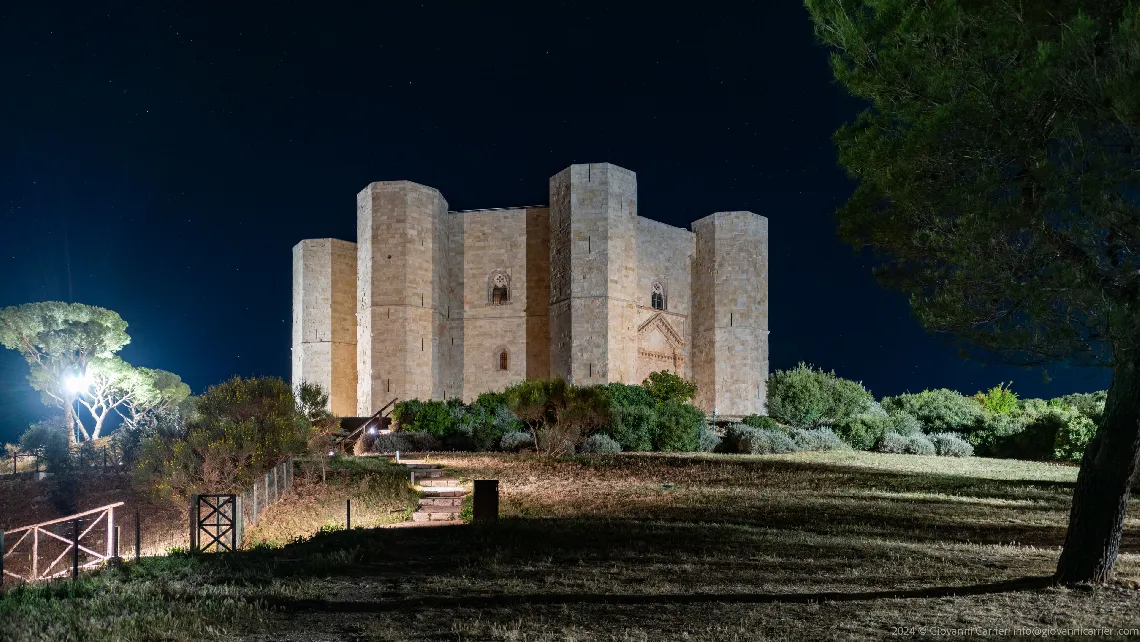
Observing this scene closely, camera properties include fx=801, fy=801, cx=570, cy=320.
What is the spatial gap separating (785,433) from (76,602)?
54.4ft

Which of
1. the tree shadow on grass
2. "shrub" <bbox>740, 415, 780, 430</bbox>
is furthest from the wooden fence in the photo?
"shrub" <bbox>740, 415, 780, 430</bbox>

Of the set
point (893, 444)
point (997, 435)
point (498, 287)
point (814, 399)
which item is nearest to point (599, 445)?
point (893, 444)

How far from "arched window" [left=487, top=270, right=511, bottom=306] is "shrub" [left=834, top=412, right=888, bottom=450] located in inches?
464

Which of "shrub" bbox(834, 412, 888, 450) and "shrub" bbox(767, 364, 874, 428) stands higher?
"shrub" bbox(767, 364, 874, 428)

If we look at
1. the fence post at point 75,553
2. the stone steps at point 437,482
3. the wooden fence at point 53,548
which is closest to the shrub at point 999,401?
the stone steps at point 437,482

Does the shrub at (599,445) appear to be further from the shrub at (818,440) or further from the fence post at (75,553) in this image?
the fence post at (75,553)

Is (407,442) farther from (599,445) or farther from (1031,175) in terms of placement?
(1031,175)

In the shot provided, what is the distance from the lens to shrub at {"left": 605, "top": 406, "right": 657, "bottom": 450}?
17453 mm

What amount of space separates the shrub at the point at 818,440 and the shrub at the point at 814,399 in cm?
412

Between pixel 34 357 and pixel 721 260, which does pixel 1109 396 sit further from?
pixel 34 357

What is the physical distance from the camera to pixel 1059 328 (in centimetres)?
516

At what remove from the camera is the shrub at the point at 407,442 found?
58.6 feet

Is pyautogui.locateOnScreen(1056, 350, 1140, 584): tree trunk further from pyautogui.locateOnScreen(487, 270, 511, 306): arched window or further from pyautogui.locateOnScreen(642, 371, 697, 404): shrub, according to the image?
pyautogui.locateOnScreen(487, 270, 511, 306): arched window

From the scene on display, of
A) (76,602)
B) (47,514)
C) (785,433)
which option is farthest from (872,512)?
(47,514)
